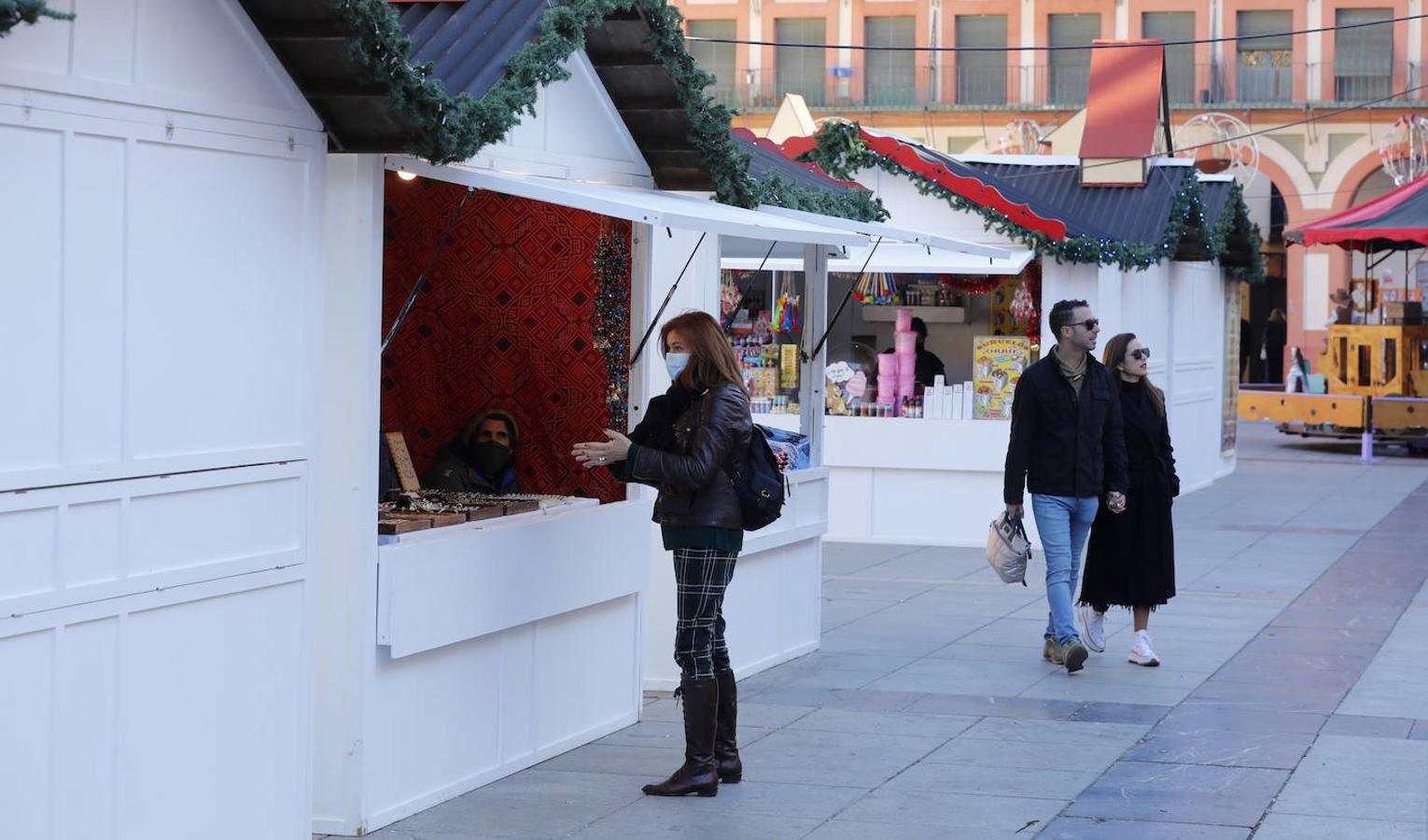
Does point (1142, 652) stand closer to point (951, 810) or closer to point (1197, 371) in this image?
point (951, 810)

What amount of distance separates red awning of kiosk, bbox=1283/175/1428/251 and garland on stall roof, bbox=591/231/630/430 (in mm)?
16206

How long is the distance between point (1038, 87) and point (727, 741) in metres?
42.2

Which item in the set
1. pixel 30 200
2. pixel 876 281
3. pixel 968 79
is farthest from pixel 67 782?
pixel 968 79

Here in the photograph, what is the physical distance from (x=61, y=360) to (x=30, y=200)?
1.34ft

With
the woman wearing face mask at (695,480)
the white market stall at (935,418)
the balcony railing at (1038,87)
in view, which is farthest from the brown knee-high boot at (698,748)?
the balcony railing at (1038,87)

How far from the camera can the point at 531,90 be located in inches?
245

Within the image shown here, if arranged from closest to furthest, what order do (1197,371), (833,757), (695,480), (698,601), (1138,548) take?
(695,480) < (698,601) < (833,757) < (1138,548) < (1197,371)

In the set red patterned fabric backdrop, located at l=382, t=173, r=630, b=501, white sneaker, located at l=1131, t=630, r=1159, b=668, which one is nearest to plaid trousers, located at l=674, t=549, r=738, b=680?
red patterned fabric backdrop, located at l=382, t=173, r=630, b=501

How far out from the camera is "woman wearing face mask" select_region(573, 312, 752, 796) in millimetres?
6605

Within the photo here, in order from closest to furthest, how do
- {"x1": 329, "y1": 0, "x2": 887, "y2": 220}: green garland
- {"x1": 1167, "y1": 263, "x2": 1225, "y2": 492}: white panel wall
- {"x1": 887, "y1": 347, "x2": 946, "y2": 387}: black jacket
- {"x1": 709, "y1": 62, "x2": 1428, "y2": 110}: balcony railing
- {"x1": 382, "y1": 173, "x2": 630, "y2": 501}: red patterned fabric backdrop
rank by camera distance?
{"x1": 329, "y1": 0, "x2": 887, "y2": 220}: green garland
{"x1": 382, "y1": 173, "x2": 630, "y2": 501}: red patterned fabric backdrop
{"x1": 887, "y1": 347, "x2": 946, "y2": 387}: black jacket
{"x1": 1167, "y1": 263, "x2": 1225, "y2": 492}: white panel wall
{"x1": 709, "y1": 62, "x2": 1428, "y2": 110}: balcony railing

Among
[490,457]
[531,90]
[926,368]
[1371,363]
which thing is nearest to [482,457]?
[490,457]

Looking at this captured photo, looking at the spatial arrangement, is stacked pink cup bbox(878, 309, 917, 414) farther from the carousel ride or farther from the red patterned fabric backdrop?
the carousel ride

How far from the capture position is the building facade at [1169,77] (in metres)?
43.2

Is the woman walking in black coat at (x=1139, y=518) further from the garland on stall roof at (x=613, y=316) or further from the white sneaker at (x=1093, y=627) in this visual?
the garland on stall roof at (x=613, y=316)
